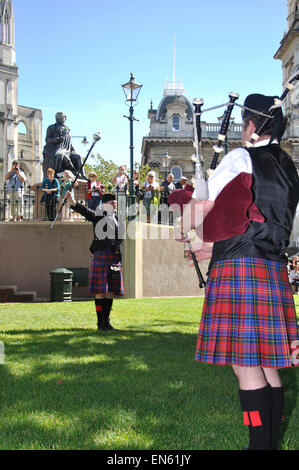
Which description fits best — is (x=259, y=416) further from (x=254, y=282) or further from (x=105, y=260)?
(x=105, y=260)

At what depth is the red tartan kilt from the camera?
7707 millimetres

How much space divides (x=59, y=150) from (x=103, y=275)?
990 centimetres

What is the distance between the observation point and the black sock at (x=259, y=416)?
253 cm

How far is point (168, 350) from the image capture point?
6.22 m

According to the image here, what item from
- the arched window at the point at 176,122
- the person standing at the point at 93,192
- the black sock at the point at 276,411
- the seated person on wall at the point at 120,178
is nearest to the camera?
the black sock at the point at 276,411

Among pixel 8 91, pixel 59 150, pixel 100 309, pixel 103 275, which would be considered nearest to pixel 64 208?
pixel 59 150

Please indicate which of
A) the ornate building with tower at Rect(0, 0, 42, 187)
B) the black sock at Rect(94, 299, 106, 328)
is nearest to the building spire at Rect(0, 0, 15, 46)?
the ornate building with tower at Rect(0, 0, 42, 187)

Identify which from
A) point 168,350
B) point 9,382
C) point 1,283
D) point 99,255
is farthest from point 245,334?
point 1,283

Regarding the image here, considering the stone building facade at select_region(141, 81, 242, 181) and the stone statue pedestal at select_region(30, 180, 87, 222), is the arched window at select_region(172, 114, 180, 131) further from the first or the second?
the stone statue pedestal at select_region(30, 180, 87, 222)

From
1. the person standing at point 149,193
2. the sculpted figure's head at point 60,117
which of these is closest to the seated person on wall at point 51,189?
the person standing at point 149,193

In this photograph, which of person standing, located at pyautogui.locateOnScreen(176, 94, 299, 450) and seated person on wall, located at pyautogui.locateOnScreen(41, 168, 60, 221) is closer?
person standing, located at pyautogui.locateOnScreen(176, 94, 299, 450)

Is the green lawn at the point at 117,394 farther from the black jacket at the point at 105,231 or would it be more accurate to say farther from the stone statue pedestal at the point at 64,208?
the stone statue pedestal at the point at 64,208

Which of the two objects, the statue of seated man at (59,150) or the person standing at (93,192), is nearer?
the person standing at (93,192)

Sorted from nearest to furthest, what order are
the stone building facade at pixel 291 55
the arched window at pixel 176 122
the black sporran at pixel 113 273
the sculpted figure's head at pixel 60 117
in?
1. the black sporran at pixel 113 273
2. the sculpted figure's head at pixel 60 117
3. the stone building facade at pixel 291 55
4. the arched window at pixel 176 122
